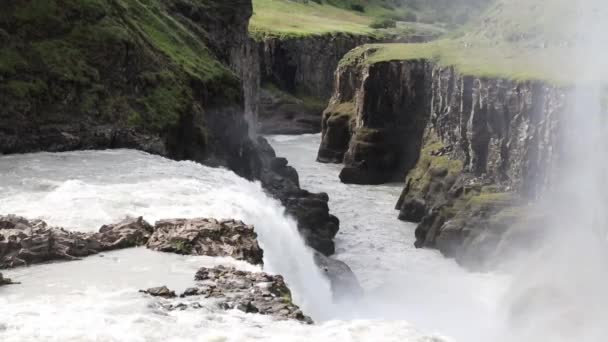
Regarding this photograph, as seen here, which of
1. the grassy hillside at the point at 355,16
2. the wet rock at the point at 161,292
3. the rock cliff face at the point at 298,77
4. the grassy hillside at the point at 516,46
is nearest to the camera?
the wet rock at the point at 161,292

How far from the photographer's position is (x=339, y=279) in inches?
1590

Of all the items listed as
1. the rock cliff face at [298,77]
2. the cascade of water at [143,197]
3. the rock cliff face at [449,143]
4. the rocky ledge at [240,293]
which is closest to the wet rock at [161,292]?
the rocky ledge at [240,293]

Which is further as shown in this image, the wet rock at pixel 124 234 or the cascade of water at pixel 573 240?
the cascade of water at pixel 573 240

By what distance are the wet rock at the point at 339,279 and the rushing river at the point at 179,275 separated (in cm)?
62

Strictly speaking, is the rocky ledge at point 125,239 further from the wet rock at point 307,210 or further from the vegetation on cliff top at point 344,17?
the vegetation on cliff top at point 344,17

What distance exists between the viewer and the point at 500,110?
5444 cm

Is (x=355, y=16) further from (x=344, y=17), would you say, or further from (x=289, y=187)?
(x=289, y=187)

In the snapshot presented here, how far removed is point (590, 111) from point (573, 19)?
22197 millimetres

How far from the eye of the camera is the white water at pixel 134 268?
16.5 meters

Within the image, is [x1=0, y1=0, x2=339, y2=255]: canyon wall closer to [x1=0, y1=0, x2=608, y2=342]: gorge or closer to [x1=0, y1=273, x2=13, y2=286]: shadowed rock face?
[x1=0, y1=0, x2=608, y2=342]: gorge

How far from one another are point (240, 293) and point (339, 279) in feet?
72.5

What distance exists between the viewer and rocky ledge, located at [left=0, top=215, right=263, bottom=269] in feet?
69.9

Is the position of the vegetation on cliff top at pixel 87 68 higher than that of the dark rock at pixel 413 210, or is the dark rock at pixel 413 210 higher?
the vegetation on cliff top at pixel 87 68

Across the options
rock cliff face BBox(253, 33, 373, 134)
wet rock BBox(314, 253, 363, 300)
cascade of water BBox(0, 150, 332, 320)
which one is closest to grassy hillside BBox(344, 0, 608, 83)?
wet rock BBox(314, 253, 363, 300)
